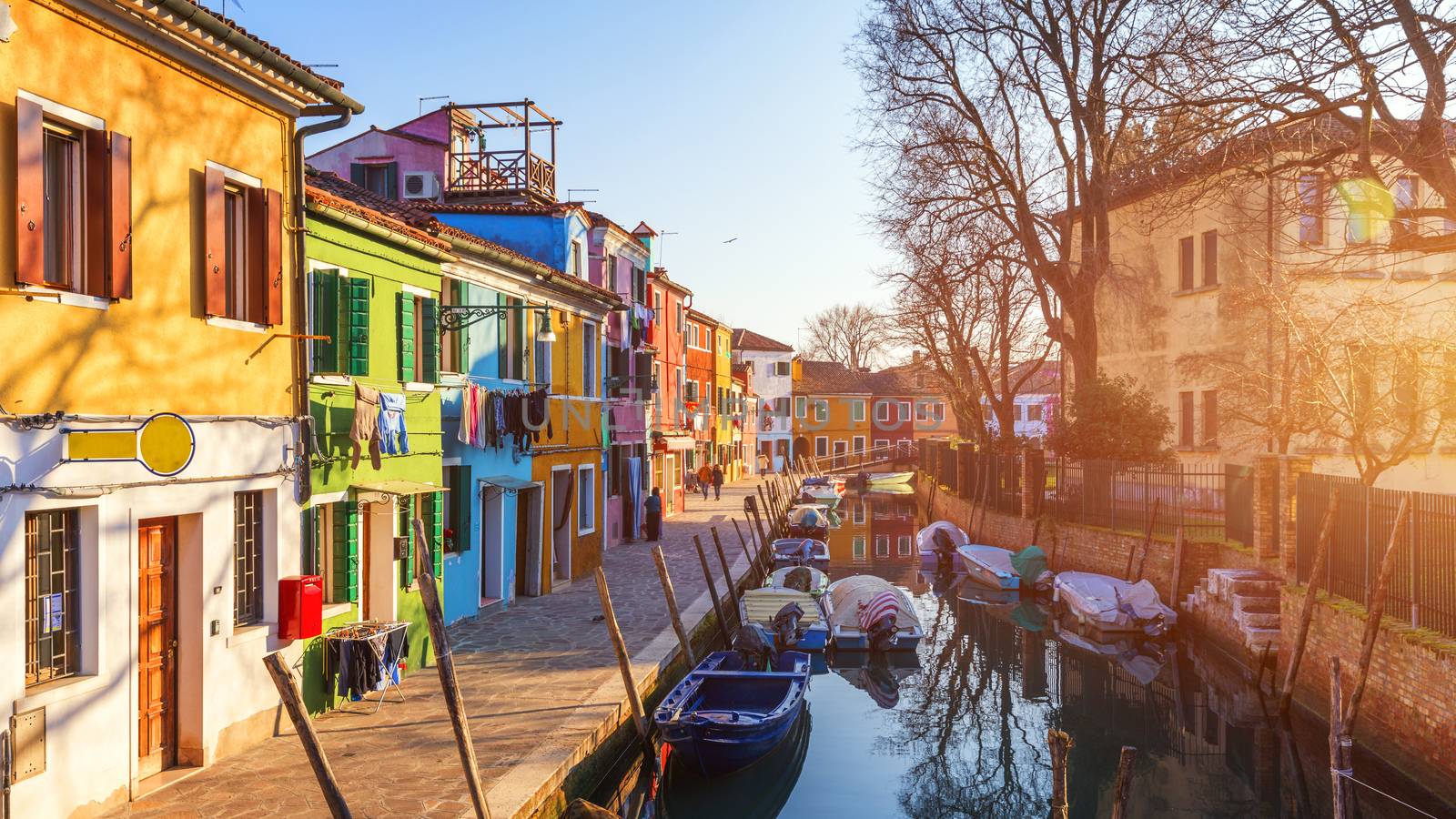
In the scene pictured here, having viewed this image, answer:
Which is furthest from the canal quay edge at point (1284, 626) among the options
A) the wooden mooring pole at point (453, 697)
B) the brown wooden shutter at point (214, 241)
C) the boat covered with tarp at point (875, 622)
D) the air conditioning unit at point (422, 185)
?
the air conditioning unit at point (422, 185)

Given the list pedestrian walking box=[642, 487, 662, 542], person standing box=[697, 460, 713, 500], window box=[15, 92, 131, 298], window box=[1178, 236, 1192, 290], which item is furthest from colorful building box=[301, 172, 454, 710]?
person standing box=[697, 460, 713, 500]

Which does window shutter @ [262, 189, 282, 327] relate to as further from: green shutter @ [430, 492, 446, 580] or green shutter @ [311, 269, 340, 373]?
green shutter @ [430, 492, 446, 580]

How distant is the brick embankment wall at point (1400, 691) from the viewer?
34.5 ft

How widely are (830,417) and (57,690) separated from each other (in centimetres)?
6897

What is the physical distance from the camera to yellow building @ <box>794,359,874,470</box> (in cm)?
7538

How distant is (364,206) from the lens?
13469 millimetres

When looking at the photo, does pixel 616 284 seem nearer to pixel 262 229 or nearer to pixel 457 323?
pixel 457 323

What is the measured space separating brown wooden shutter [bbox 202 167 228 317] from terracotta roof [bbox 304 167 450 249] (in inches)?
66.2

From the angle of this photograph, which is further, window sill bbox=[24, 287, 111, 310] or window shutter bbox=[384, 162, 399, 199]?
window shutter bbox=[384, 162, 399, 199]

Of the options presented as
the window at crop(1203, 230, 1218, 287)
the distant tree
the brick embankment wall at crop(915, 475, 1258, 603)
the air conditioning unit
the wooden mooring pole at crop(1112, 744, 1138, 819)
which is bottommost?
the brick embankment wall at crop(915, 475, 1258, 603)

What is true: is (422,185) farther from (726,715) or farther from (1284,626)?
(1284,626)

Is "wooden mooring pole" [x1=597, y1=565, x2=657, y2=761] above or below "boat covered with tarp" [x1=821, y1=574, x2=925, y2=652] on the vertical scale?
above

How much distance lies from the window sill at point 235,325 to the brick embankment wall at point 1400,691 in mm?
11447

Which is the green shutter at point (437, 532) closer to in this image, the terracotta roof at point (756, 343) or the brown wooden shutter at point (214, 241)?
the brown wooden shutter at point (214, 241)
